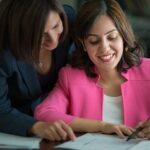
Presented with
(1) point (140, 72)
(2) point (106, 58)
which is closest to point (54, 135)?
(2) point (106, 58)

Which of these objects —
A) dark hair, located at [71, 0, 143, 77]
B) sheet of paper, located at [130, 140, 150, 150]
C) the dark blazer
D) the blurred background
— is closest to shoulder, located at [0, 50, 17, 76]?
the dark blazer

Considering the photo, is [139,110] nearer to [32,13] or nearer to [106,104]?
[106,104]

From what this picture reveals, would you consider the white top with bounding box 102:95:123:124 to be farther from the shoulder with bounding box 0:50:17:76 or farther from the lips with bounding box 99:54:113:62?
the shoulder with bounding box 0:50:17:76

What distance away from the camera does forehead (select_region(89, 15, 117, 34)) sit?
1.30m

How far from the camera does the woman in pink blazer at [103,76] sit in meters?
1.31

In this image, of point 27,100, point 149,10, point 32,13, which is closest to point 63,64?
point 27,100

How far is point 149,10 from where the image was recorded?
237 cm

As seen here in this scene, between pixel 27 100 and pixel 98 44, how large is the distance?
393 mm

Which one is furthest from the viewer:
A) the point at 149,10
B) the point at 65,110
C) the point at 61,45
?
the point at 149,10

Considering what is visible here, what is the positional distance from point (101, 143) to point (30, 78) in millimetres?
490

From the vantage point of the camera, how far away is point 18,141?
1.13m

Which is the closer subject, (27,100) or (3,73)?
(3,73)

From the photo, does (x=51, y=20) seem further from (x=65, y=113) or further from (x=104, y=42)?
(x=65, y=113)

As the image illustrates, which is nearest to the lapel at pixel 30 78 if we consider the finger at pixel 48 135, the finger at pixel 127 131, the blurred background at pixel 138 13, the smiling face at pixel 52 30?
the smiling face at pixel 52 30
